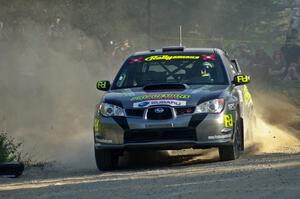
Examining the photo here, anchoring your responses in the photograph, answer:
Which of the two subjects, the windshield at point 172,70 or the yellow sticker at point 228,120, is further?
the windshield at point 172,70

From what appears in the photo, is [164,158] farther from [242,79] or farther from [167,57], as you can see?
[242,79]

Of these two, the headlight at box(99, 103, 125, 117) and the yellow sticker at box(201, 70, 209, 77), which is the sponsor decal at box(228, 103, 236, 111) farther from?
the headlight at box(99, 103, 125, 117)

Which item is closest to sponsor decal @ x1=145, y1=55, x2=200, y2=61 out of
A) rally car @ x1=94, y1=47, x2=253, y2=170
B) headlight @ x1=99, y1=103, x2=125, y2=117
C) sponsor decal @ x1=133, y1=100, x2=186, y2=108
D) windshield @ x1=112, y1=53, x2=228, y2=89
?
windshield @ x1=112, y1=53, x2=228, y2=89

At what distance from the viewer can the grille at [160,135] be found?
1117 cm

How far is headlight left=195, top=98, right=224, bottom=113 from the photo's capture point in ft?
36.7

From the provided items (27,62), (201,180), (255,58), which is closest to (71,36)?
(27,62)

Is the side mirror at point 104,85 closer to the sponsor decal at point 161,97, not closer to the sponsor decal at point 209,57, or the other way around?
the sponsor decal at point 161,97

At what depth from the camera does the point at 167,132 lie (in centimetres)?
1122

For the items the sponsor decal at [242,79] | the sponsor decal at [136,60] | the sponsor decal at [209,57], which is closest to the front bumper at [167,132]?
the sponsor decal at [242,79]

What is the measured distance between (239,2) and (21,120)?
75.5 ft

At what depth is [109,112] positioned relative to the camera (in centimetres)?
1138

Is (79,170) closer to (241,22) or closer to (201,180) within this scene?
(201,180)

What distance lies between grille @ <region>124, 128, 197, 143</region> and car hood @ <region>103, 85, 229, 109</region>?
0.33 metres

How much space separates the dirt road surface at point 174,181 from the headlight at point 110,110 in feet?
2.43
